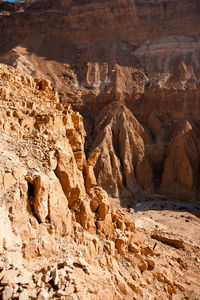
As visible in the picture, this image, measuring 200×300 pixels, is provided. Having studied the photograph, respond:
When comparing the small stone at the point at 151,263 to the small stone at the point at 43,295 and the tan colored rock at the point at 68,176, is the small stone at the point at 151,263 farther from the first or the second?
the small stone at the point at 43,295

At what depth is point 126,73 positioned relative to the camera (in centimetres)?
3866

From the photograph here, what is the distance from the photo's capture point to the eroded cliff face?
27781 mm

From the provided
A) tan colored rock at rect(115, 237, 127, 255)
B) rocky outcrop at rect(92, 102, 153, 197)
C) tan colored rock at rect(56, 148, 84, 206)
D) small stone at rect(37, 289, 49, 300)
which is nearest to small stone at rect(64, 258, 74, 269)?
small stone at rect(37, 289, 49, 300)

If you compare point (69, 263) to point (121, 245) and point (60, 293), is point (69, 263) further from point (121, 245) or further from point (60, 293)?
point (121, 245)

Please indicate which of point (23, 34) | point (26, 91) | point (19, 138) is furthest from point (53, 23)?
point (19, 138)

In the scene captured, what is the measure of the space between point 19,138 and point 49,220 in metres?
2.38

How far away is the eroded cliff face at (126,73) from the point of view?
27.8 metres

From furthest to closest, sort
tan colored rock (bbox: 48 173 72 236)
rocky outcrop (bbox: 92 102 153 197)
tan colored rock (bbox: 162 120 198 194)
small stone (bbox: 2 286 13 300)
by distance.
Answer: tan colored rock (bbox: 162 120 198 194) < rocky outcrop (bbox: 92 102 153 197) < tan colored rock (bbox: 48 173 72 236) < small stone (bbox: 2 286 13 300)

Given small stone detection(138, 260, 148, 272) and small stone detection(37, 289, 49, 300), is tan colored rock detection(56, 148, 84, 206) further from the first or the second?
small stone detection(37, 289, 49, 300)

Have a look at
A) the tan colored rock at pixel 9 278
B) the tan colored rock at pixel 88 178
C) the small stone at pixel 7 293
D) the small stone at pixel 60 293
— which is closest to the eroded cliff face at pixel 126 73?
the tan colored rock at pixel 88 178

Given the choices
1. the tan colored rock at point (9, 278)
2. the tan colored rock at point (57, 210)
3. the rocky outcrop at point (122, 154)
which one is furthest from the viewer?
the rocky outcrop at point (122, 154)

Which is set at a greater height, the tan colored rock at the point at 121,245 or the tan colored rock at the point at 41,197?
the tan colored rock at the point at 41,197

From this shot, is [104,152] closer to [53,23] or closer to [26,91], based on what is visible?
[26,91]

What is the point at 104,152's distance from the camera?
27.0 metres
